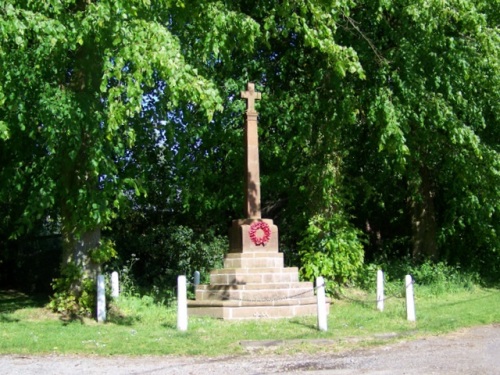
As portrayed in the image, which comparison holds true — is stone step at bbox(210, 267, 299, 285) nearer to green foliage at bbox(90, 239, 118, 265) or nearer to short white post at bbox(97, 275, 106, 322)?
green foliage at bbox(90, 239, 118, 265)

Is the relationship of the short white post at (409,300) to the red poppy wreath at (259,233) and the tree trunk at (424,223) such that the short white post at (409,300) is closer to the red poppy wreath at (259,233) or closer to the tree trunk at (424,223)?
the red poppy wreath at (259,233)

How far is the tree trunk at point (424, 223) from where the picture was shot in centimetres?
2141

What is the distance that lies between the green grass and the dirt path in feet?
1.72

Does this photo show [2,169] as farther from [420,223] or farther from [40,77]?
[420,223]

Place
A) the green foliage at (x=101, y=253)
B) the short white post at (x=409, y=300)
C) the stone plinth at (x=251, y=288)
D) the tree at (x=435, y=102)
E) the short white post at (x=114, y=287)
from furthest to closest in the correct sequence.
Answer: the tree at (x=435, y=102) < the short white post at (x=114, y=287) < the green foliage at (x=101, y=253) < the stone plinth at (x=251, y=288) < the short white post at (x=409, y=300)

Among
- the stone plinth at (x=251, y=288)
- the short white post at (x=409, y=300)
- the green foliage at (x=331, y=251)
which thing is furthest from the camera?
the green foliage at (x=331, y=251)

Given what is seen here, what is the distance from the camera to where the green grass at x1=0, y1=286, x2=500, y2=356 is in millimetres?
9953

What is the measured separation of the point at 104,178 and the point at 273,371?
6.12 meters

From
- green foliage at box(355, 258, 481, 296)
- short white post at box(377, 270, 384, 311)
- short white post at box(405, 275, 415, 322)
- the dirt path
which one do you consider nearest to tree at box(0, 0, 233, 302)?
the dirt path

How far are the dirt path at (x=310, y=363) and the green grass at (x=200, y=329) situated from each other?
20.6 inches

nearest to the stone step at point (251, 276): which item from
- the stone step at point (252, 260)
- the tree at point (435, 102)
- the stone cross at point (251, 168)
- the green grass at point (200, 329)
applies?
the stone step at point (252, 260)

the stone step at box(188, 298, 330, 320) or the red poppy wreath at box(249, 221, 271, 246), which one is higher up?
the red poppy wreath at box(249, 221, 271, 246)

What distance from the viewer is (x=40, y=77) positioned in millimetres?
12133

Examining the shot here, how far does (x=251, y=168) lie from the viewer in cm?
1519
